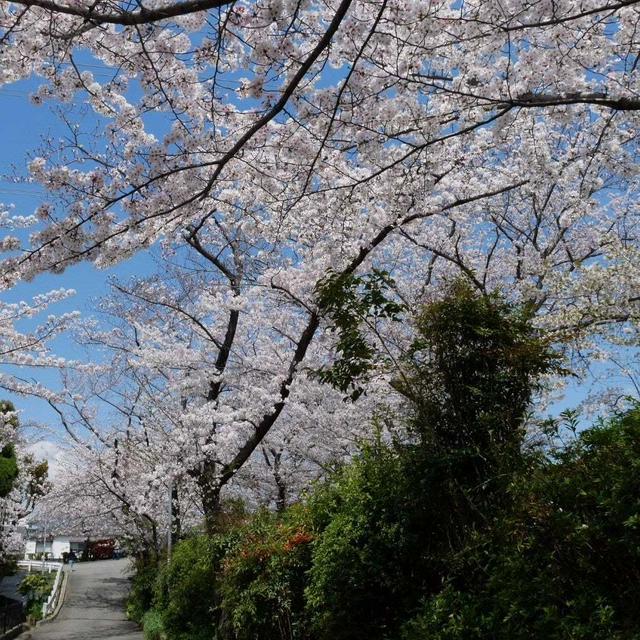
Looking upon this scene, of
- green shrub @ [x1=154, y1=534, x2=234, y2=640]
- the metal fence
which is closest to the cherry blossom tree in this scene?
green shrub @ [x1=154, y1=534, x2=234, y2=640]

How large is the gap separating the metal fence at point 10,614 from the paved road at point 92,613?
0.44 metres

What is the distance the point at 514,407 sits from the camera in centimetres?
457

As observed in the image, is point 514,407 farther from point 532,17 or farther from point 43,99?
point 43,99

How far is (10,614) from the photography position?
51.3ft

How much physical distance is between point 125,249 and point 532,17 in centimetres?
447

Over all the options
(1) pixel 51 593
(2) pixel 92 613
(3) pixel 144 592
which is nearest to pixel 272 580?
(3) pixel 144 592

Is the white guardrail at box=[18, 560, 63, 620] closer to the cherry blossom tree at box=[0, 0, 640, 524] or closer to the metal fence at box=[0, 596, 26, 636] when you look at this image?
the metal fence at box=[0, 596, 26, 636]

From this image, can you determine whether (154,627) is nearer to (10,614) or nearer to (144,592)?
(10,614)

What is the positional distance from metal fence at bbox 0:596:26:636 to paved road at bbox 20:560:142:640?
0.44m

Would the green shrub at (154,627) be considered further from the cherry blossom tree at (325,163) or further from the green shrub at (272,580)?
the green shrub at (272,580)

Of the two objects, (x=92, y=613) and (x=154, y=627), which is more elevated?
(x=154, y=627)

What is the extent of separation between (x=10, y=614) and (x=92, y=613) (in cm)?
673

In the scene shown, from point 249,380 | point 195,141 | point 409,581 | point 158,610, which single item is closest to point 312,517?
point 409,581

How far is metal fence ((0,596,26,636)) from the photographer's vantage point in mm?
14880
